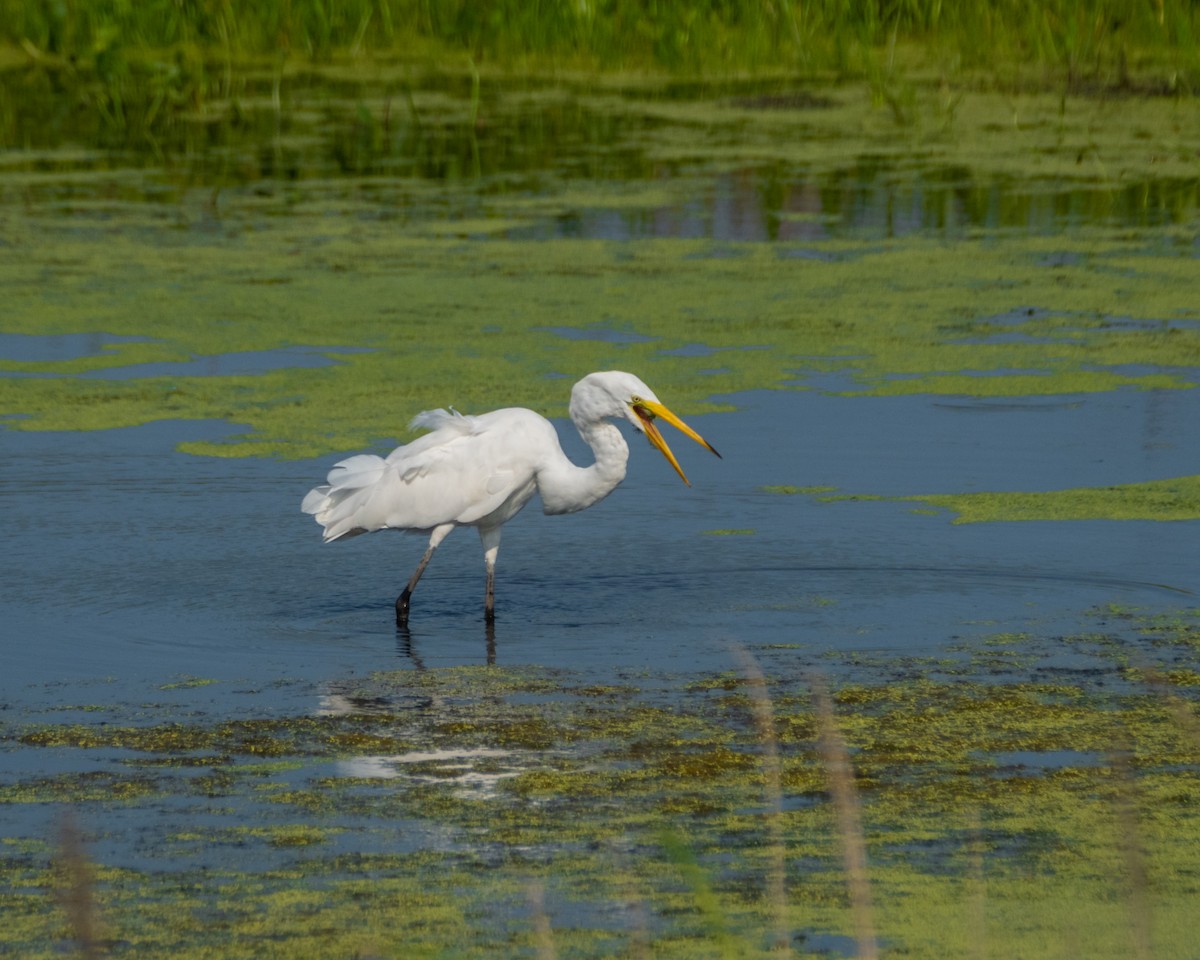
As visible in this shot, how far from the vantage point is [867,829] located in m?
3.19

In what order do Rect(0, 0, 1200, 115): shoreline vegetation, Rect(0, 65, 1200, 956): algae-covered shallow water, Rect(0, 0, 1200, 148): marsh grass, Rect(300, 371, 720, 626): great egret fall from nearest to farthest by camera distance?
Rect(0, 65, 1200, 956): algae-covered shallow water
Rect(300, 371, 720, 626): great egret
Rect(0, 0, 1200, 148): marsh grass
Rect(0, 0, 1200, 115): shoreline vegetation

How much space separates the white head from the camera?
471cm

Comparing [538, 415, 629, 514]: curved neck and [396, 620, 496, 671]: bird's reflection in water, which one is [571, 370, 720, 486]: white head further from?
[396, 620, 496, 671]: bird's reflection in water

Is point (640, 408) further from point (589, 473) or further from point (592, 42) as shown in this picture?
point (592, 42)

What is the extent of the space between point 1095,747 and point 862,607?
1119mm

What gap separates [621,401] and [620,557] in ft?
1.87

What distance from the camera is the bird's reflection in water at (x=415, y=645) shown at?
442 cm

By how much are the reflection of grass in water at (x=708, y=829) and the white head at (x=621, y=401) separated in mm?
758

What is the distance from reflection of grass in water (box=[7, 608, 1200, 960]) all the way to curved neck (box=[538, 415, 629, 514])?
0.79 meters

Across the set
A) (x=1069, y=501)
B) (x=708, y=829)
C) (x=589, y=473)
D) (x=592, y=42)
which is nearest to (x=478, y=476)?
(x=589, y=473)

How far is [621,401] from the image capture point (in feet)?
15.6

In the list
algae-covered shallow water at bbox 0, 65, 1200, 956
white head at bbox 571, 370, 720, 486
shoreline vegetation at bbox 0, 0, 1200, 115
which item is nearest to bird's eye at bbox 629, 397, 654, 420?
white head at bbox 571, 370, 720, 486

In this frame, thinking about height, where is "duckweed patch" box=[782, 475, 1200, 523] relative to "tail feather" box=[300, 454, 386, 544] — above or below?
below

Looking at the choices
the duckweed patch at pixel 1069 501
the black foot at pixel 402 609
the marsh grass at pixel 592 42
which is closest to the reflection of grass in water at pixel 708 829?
the black foot at pixel 402 609
